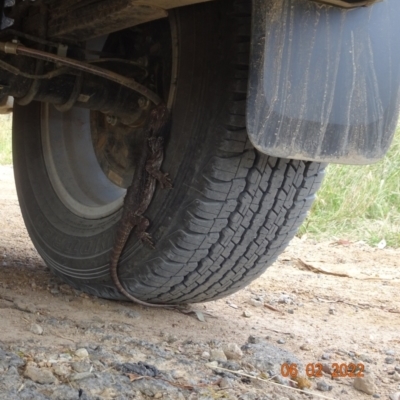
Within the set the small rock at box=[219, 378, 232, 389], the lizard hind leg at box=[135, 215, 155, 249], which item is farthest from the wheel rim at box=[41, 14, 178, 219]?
the small rock at box=[219, 378, 232, 389]

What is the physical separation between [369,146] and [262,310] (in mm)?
1054

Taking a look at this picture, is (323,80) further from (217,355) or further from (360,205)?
(360,205)

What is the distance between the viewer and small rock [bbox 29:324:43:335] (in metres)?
1.87

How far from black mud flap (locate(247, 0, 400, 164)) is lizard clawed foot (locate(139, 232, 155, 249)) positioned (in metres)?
0.57

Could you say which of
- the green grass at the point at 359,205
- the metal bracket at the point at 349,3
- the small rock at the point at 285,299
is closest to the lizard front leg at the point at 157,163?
the metal bracket at the point at 349,3

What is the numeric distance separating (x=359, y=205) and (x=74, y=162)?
339 centimetres

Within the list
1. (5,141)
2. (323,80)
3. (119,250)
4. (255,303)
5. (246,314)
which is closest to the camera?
(323,80)

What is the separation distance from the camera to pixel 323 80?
1.63m

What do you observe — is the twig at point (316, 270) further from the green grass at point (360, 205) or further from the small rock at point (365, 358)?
the small rock at point (365, 358)

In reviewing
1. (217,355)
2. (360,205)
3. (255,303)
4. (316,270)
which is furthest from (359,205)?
(217,355)

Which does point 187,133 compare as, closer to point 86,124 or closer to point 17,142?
point 86,124

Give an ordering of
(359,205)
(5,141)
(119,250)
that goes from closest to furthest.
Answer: (119,250) → (359,205) → (5,141)

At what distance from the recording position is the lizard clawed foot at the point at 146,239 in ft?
6.63

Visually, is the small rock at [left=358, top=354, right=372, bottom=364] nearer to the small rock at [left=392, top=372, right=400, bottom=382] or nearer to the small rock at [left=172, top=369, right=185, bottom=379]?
the small rock at [left=392, top=372, right=400, bottom=382]
